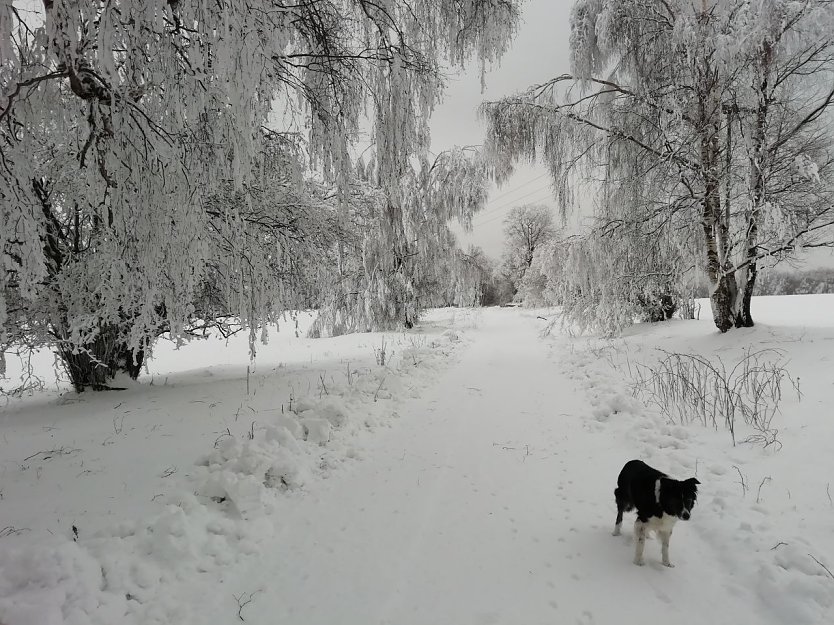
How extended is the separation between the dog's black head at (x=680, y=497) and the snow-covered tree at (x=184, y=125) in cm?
316

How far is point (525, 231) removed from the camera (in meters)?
34.7

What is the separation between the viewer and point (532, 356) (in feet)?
30.0

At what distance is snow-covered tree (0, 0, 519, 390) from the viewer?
2.22 metres

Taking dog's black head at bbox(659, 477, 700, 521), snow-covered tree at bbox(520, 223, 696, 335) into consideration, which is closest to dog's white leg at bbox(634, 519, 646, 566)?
dog's black head at bbox(659, 477, 700, 521)

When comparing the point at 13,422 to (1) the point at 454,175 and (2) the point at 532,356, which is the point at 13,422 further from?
(1) the point at 454,175

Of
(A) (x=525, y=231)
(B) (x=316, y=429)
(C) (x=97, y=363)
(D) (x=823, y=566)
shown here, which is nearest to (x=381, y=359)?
(B) (x=316, y=429)

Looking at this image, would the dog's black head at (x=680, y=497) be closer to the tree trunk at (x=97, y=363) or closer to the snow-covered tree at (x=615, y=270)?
the snow-covered tree at (x=615, y=270)

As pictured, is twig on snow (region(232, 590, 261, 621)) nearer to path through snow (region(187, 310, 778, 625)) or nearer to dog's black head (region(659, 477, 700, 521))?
path through snow (region(187, 310, 778, 625))

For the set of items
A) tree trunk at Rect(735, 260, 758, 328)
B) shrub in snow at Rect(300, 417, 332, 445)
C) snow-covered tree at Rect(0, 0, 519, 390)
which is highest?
snow-covered tree at Rect(0, 0, 519, 390)

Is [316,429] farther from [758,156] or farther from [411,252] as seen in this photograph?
[411,252]

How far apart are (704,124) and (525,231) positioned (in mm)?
29626

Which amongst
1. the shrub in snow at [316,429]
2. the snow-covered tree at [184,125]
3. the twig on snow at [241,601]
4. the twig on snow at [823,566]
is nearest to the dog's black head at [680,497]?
the twig on snow at [823,566]

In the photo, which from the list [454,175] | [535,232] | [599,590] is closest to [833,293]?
[454,175]

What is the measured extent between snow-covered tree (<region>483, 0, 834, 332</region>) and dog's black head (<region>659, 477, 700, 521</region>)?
501 cm
